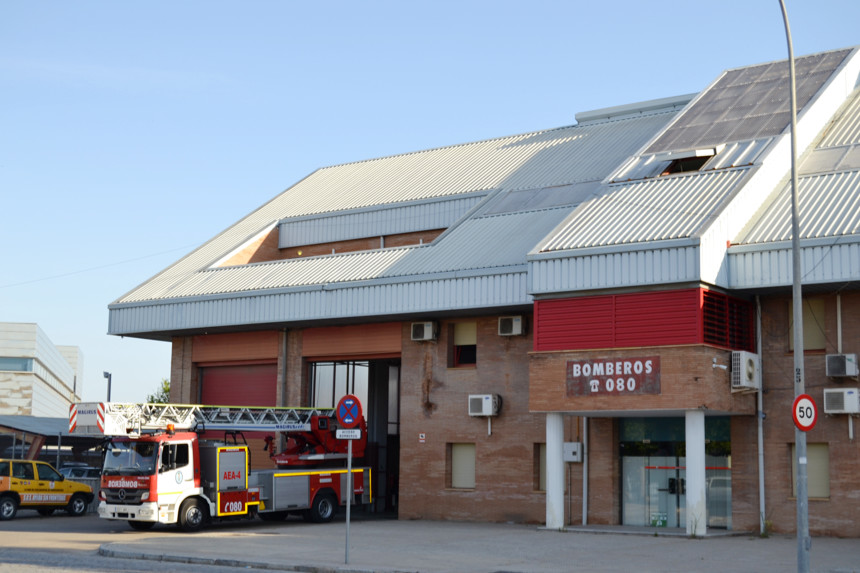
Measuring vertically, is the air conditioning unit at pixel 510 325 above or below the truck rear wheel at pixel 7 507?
above

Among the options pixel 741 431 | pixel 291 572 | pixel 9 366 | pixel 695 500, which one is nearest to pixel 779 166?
pixel 741 431

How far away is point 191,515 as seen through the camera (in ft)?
91.4

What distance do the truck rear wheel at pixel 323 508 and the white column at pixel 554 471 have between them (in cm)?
709

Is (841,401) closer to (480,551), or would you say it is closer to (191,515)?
(480,551)

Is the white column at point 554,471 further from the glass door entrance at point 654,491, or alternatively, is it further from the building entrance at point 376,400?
the building entrance at point 376,400

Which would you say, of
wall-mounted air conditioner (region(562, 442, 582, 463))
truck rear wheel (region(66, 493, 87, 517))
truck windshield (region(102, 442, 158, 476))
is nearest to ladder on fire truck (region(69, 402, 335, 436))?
truck windshield (region(102, 442, 158, 476))

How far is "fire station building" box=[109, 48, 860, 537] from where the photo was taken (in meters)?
26.0

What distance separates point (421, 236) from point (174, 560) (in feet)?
67.5

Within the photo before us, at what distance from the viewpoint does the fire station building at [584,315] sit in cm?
2602

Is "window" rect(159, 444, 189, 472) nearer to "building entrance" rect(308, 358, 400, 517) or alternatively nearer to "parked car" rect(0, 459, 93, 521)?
"parked car" rect(0, 459, 93, 521)

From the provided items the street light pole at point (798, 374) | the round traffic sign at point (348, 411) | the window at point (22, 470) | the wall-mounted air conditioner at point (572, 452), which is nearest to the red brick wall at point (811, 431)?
the wall-mounted air conditioner at point (572, 452)

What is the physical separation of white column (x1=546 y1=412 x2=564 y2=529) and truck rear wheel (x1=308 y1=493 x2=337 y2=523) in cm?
709

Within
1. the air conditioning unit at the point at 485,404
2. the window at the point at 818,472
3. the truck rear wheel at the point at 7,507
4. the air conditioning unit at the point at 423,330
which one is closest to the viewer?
the window at the point at 818,472

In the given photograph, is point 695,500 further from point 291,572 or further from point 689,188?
point 291,572
